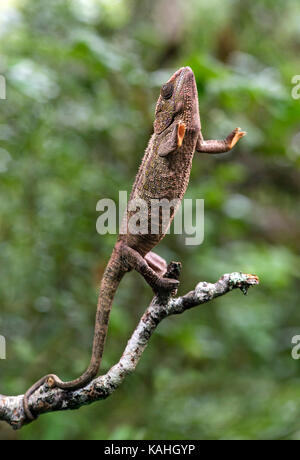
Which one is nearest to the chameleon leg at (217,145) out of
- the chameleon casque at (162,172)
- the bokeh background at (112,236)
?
the chameleon casque at (162,172)

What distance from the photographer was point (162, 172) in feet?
5.39

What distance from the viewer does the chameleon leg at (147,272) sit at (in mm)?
1568

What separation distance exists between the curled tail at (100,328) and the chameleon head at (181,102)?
46cm

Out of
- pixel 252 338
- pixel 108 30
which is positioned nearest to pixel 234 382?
pixel 252 338

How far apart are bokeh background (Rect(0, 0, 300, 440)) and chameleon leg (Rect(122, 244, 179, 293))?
3.11 feet

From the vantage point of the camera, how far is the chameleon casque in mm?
1614

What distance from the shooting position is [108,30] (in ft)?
17.5

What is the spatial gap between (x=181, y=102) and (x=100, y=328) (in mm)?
769

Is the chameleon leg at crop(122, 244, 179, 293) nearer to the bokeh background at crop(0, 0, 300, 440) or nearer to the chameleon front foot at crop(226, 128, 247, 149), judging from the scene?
the chameleon front foot at crop(226, 128, 247, 149)

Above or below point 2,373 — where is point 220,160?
above

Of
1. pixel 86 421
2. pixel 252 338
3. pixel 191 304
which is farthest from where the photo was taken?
pixel 252 338

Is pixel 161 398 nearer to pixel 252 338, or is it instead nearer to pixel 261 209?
pixel 252 338

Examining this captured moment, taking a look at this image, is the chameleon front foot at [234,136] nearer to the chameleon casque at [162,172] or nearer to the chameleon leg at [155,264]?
the chameleon casque at [162,172]

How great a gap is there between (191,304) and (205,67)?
1770 millimetres
